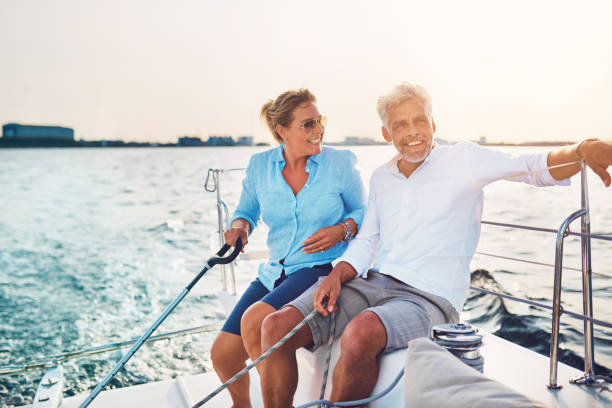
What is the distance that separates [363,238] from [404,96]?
51cm

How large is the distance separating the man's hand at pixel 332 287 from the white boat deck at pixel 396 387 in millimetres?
172

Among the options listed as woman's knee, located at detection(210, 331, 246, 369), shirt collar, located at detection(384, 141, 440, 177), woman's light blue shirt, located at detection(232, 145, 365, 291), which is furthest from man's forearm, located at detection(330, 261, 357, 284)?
woman's knee, located at detection(210, 331, 246, 369)

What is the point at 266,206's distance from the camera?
2.19 meters

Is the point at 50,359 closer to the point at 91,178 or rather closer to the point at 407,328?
the point at 407,328

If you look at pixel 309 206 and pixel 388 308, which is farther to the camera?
pixel 309 206

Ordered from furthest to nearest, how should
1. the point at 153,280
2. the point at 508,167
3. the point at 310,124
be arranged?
the point at 153,280 → the point at 310,124 → the point at 508,167

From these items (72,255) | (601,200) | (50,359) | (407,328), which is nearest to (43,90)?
(72,255)

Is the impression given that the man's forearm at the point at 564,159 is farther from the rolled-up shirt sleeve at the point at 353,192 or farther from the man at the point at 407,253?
the rolled-up shirt sleeve at the point at 353,192

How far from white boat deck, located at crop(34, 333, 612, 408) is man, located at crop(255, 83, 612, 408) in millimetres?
108

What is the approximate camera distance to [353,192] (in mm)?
2125

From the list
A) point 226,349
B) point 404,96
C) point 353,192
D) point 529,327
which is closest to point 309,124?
point 353,192

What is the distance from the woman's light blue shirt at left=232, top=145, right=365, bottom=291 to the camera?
6.84 ft

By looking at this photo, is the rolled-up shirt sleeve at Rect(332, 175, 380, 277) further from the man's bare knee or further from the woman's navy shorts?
the man's bare knee

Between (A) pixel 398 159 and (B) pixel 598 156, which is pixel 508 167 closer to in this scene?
(B) pixel 598 156
